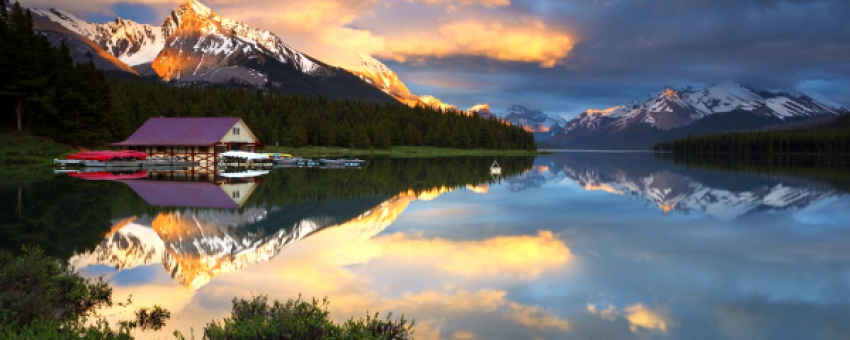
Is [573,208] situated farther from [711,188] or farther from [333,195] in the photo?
[711,188]

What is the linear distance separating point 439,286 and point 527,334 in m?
3.26

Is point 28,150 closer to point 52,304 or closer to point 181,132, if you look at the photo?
point 181,132

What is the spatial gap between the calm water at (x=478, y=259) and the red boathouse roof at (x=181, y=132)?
1774 inches

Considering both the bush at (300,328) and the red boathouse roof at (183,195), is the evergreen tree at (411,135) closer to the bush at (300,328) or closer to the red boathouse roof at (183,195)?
the red boathouse roof at (183,195)

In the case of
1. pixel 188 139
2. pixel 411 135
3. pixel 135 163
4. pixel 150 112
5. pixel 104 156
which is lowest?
pixel 135 163

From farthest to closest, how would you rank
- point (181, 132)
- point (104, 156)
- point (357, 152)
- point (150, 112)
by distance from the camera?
point (357, 152) < point (150, 112) < point (181, 132) < point (104, 156)

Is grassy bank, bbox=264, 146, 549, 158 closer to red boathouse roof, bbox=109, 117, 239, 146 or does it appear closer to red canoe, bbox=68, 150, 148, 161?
red boathouse roof, bbox=109, 117, 239, 146

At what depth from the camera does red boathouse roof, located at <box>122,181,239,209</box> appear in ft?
89.3

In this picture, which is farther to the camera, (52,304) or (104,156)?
(104,156)

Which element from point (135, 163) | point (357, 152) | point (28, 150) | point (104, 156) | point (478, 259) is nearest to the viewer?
point (478, 259)

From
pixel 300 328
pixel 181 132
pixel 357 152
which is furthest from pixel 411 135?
pixel 300 328

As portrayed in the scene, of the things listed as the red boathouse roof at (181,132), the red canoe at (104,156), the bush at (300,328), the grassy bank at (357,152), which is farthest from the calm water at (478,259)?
the grassy bank at (357,152)

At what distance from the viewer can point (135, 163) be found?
6303 centimetres

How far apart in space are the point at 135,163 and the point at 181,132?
1457 centimetres
